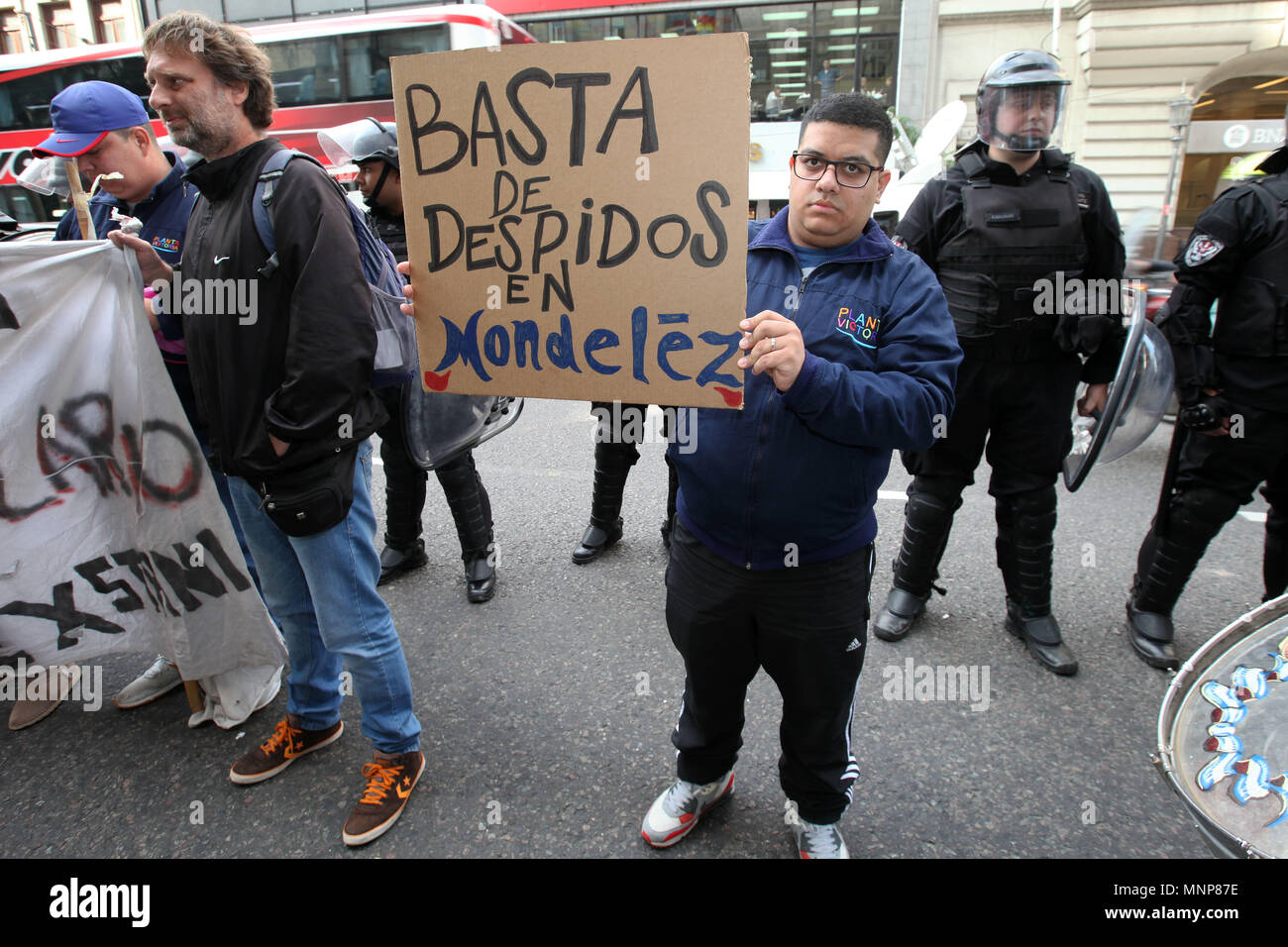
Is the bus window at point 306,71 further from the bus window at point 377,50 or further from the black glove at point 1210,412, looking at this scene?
the black glove at point 1210,412

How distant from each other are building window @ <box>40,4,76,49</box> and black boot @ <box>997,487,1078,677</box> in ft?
103

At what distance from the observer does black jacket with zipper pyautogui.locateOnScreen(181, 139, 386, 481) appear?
1755 mm

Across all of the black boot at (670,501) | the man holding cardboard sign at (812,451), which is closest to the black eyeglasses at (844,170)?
the man holding cardboard sign at (812,451)

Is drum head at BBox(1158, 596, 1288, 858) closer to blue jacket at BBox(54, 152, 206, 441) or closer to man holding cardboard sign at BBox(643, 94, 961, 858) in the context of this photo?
man holding cardboard sign at BBox(643, 94, 961, 858)

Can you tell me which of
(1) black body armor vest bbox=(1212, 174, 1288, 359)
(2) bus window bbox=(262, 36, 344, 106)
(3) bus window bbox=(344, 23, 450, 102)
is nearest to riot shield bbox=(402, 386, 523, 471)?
(1) black body armor vest bbox=(1212, 174, 1288, 359)

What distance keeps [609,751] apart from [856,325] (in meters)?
1.57

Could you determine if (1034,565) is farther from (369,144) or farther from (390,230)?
(369,144)

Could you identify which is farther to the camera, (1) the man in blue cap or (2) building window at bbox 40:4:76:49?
(2) building window at bbox 40:4:76:49

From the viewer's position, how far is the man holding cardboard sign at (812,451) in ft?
4.94

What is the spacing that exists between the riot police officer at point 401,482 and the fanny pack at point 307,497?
108 centimetres

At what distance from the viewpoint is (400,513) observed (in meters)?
3.68
